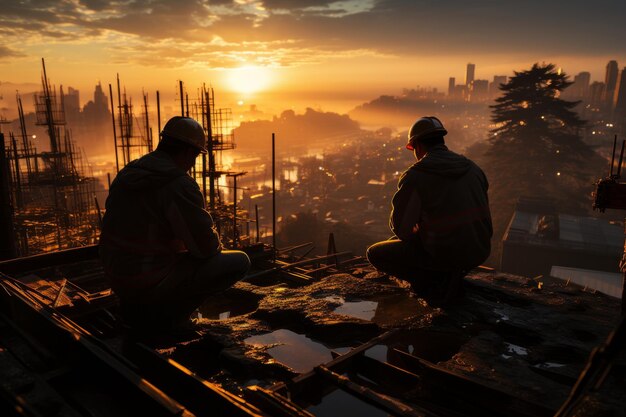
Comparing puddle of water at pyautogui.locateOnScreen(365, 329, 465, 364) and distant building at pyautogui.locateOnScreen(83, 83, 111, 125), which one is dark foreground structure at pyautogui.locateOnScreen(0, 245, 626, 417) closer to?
puddle of water at pyautogui.locateOnScreen(365, 329, 465, 364)

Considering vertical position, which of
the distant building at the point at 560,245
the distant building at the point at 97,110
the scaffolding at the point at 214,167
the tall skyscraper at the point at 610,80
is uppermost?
the tall skyscraper at the point at 610,80

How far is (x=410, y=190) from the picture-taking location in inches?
160

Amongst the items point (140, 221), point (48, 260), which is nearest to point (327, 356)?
point (140, 221)

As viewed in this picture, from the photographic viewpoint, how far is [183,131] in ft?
11.9

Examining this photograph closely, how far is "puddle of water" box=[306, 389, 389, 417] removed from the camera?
268 centimetres

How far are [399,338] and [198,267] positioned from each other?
6.68 ft

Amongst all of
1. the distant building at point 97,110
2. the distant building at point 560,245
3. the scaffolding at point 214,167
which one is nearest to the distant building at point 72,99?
the distant building at point 97,110

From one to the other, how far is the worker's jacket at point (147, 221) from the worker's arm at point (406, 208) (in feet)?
6.69

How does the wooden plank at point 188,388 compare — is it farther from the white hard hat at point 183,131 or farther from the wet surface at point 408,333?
the white hard hat at point 183,131

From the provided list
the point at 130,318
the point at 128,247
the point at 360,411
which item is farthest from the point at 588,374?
the point at 130,318

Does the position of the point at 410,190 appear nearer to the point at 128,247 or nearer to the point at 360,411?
the point at 360,411

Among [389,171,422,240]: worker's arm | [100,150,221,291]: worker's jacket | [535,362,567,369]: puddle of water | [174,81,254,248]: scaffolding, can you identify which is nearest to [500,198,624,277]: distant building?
[174,81,254,248]: scaffolding

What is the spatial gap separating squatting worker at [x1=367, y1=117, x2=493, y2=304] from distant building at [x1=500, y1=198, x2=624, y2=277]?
82.2 feet

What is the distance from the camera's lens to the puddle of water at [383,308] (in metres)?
4.13
